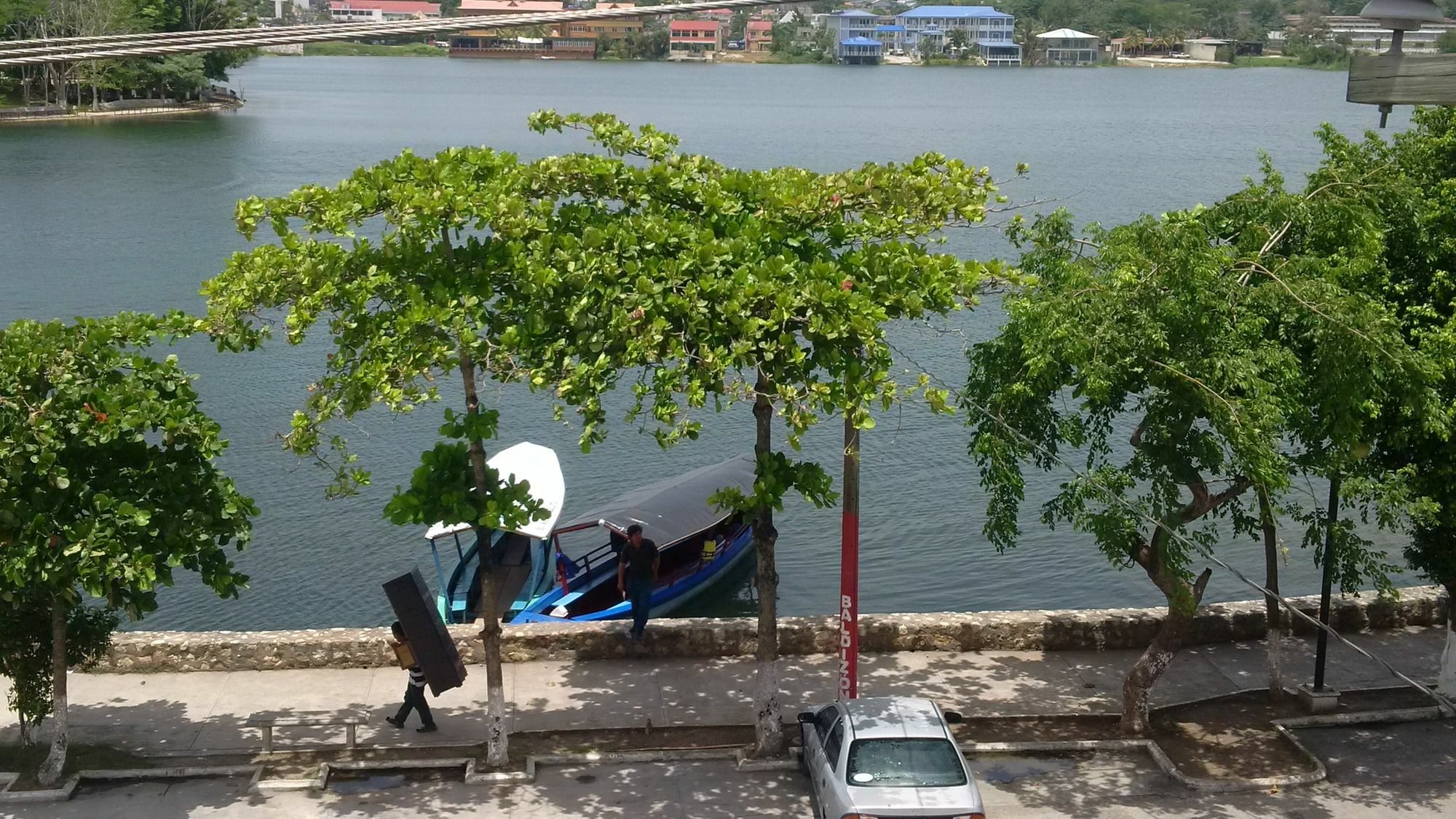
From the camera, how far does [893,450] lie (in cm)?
3225

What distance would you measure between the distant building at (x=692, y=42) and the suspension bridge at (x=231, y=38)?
188m

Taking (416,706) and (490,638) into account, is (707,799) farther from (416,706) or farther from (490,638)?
(416,706)

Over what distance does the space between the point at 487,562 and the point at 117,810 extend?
358 cm

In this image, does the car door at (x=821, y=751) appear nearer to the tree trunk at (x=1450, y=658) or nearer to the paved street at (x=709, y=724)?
the paved street at (x=709, y=724)

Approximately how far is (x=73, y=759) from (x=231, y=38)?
25.2 feet

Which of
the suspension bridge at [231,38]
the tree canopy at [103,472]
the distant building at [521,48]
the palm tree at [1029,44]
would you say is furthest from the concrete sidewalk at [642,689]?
the palm tree at [1029,44]

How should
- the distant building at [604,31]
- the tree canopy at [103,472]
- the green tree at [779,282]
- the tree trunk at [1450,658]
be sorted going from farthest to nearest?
the distant building at [604,31], the tree trunk at [1450,658], the tree canopy at [103,472], the green tree at [779,282]

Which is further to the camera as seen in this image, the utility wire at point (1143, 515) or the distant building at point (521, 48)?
the distant building at point (521, 48)

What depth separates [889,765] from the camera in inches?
476

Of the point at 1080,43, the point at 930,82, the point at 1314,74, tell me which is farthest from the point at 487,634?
the point at 1080,43

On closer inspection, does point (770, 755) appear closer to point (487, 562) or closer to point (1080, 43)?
point (487, 562)

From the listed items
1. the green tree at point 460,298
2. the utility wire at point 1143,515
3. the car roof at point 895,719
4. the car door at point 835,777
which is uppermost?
the green tree at point 460,298

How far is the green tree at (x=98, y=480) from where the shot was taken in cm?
1207

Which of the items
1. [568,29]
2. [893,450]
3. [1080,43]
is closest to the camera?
[893,450]
